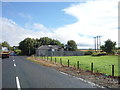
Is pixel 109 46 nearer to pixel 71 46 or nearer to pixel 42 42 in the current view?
pixel 71 46

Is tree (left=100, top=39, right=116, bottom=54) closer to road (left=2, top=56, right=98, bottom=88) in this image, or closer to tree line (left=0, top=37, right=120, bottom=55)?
tree line (left=0, top=37, right=120, bottom=55)

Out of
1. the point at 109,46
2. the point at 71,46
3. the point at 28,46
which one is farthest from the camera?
the point at 71,46

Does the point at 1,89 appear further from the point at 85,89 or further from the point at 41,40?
the point at 41,40

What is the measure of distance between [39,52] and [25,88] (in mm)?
82007

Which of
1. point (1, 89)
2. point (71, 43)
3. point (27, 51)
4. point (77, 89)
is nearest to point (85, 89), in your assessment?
point (77, 89)

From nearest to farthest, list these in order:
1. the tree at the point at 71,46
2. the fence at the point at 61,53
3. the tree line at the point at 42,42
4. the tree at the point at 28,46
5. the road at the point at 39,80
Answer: the road at the point at 39,80
the tree line at the point at 42,42
the fence at the point at 61,53
the tree at the point at 28,46
the tree at the point at 71,46

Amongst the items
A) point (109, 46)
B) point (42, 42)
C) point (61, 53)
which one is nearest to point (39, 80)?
point (109, 46)

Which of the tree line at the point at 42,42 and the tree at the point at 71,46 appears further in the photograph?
the tree at the point at 71,46

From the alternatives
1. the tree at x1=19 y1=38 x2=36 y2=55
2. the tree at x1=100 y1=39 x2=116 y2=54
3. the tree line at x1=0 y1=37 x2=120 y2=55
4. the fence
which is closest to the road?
the fence

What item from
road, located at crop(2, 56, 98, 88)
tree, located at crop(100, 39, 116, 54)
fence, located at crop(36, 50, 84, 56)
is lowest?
fence, located at crop(36, 50, 84, 56)

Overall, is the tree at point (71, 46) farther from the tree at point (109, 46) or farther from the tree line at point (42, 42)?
the tree at point (109, 46)

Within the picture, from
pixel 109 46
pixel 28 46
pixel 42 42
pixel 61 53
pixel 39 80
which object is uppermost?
pixel 42 42

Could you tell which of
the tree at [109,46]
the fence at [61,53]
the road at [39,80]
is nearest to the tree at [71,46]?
the fence at [61,53]

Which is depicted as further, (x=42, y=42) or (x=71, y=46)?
(x=42, y=42)
